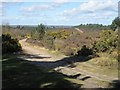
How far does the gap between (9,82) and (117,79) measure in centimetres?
499

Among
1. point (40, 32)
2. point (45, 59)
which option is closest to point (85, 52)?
point (45, 59)

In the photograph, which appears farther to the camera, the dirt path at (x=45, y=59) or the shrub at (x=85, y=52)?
the shrub at (x=85, y=52)

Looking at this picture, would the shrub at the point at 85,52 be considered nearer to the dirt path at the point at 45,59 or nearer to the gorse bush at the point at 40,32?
the dirt path at the point at 45,59

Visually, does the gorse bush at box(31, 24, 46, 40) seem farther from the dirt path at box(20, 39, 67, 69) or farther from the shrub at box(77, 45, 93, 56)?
the shrub at box(77, 45, 93, 56)

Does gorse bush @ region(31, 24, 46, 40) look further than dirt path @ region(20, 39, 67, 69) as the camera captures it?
Yes

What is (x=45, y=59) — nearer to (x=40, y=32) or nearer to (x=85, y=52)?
(x=85, y=52)

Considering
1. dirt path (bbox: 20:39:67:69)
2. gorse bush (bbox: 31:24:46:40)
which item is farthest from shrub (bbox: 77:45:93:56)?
gorse bush (bbox: 31:24:46:40)

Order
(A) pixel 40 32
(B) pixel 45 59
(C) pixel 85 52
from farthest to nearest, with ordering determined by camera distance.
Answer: (A) pixel 40 32 < (C) pixel 85 52 < (B) pixel 45 59

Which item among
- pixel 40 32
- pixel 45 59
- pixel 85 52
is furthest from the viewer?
pixel 40 32

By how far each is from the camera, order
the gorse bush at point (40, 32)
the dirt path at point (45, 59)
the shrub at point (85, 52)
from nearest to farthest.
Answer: the dirt path at point (45, 59), the shrub at point (85, 52), the gorse bush at point (40, 32)

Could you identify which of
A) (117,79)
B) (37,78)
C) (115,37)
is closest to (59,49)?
(115,37)

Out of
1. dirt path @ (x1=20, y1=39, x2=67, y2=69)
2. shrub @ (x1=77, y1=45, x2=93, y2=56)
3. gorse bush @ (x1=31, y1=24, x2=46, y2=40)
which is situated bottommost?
dirt path @ (x1=20, y1=39, x2=67, y2=69)

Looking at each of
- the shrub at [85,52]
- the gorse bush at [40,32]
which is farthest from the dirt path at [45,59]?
the gorse bush at [40,32]

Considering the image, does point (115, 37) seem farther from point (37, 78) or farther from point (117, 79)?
point (37, 78)
